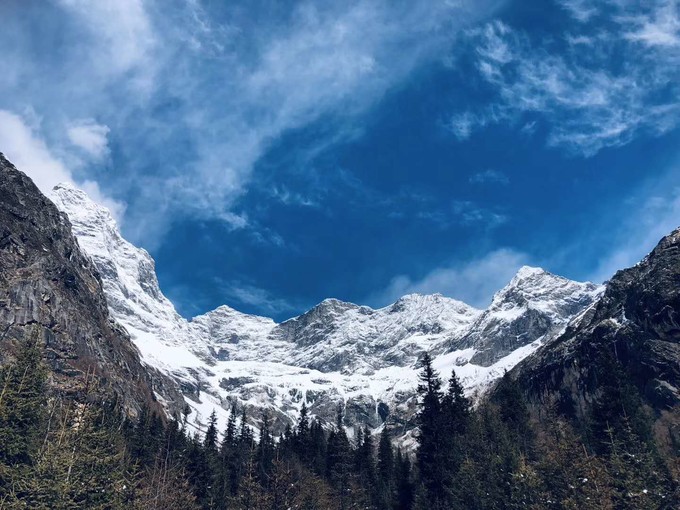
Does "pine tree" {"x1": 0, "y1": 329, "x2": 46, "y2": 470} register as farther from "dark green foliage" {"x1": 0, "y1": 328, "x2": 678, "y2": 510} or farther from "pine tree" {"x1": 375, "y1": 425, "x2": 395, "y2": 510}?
"pine tree" {"x1": 375, "y1": 425, "x2": 395, "y2": 510}

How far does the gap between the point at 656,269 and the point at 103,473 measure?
527 ft

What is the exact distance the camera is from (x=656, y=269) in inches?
6171

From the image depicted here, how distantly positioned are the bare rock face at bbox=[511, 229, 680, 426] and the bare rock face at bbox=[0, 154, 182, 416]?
12472 cm

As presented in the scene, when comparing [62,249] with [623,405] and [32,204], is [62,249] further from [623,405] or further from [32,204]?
[623,405]

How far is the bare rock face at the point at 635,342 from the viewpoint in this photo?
139 metres

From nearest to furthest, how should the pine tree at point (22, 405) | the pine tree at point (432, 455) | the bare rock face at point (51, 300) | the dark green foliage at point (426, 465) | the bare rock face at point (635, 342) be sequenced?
the dark green foliage at point (426, 465) < the pine tree at point (22, 405) < the pine tree at point (432, 455) < the bare rock face at point (635, 342) < the bare rock face at point (51, 300)

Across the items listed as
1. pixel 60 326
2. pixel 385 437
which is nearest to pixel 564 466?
pixel 385 437

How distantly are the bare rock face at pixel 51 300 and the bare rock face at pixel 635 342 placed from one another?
409 ft

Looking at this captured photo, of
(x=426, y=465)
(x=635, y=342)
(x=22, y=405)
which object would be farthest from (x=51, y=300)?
(x=635, y=342)

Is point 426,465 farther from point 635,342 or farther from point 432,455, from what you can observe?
point 635,342

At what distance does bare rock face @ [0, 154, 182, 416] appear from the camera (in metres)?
143

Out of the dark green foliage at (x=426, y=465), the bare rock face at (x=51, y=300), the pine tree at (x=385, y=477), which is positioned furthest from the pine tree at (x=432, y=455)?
the bare rock face at (x=51, y=300)

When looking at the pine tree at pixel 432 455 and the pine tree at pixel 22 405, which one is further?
the pine tree at pixel 432 455

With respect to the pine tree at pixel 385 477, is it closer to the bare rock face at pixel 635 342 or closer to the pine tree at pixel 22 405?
the bare rock face at pixel 635 342
